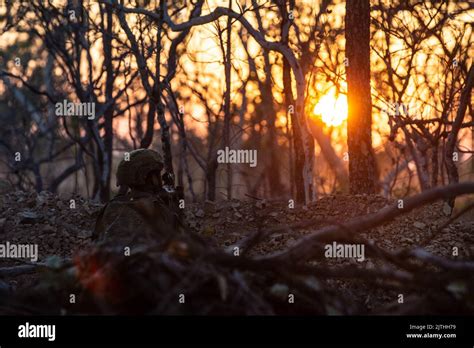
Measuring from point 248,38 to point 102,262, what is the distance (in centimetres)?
1944

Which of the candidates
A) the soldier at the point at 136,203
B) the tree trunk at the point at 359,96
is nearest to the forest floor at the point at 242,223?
the tree trunk at the point at 359,96

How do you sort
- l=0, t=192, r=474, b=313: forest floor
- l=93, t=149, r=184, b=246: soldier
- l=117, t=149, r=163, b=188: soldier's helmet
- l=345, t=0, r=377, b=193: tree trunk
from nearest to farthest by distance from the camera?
l=93, t=149, r=184, b=246: soldier, l=117, t=149, r=163, b=188: soldier's helmet, l=0, t=192, r=474, b=313: forest floor, l=345, t=0, r=377, b=193: tree trunk

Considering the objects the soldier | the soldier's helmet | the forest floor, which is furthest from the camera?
the forest floor

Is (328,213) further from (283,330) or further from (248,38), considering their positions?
(248,38)

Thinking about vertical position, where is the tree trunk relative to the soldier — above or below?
above

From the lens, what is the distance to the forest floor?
A: 1179 cm

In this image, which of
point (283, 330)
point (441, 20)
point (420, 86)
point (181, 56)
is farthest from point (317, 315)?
point (181, 56)

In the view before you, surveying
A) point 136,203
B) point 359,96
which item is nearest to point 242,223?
point 359,96

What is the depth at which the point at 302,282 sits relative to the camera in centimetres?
603

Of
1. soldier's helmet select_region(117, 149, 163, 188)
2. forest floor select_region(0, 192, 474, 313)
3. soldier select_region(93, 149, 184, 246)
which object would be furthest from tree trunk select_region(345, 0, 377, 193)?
soldier's helmet select_region(117, 149, 163, 188)

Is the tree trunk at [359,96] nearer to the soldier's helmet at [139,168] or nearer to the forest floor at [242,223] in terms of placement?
the forest floor at [242,223]

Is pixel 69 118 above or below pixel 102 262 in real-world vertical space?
above

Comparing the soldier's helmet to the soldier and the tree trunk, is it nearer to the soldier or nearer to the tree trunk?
the soldier

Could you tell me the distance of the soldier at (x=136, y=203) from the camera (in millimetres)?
8734
